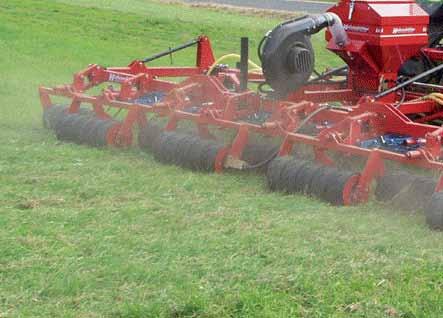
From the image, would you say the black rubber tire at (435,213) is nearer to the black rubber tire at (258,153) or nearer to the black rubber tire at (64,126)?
the black rubber tire at (258,153)

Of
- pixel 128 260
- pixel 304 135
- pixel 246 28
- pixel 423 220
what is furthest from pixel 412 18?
pixel 246 28

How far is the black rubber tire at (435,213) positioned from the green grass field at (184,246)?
9cm

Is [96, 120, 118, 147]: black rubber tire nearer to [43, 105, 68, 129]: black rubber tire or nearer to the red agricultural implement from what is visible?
the red agricultural implement

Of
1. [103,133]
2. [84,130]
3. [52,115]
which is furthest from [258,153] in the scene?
[52,115]

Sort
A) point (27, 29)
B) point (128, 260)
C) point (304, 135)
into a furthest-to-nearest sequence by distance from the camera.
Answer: point (27, 29), point (304, 135), point (128, 260)

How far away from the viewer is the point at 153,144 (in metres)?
8.35

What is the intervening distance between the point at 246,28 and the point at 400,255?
55.0ft

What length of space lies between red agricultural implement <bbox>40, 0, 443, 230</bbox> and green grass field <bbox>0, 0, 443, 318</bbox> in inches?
6.8

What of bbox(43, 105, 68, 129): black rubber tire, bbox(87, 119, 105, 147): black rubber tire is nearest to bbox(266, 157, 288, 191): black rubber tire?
bbox(87, 119, 105, 147): black rubber tire

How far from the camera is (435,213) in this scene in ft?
19.1

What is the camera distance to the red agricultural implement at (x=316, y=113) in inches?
258

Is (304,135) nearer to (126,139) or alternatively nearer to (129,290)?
(126,139)

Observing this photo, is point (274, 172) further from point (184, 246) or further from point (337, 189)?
point (184, 246)

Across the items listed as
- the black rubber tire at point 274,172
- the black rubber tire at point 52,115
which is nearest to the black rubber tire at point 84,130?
the black rubber tire at point 52,115
